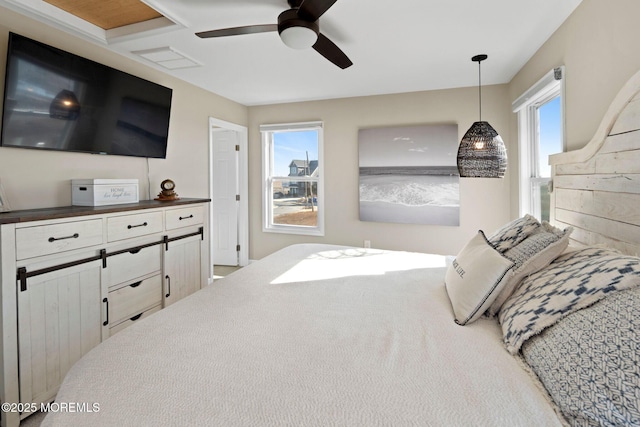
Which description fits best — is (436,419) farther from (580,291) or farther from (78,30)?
(78,30)

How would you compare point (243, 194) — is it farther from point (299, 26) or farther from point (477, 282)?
point (477, 282)

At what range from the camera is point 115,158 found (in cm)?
278

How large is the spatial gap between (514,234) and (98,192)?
2.80 meters

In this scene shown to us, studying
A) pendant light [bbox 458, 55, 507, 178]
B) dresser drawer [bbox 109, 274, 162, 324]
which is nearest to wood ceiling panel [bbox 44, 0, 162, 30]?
dresser drawer [bbox 109, 274, 162, 324]

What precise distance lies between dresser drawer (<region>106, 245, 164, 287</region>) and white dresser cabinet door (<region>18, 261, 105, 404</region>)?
10 cm

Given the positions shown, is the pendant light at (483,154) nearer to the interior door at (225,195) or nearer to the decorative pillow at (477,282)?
the decorative pillow at (477,282)

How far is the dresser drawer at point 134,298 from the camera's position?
2250 millimetres

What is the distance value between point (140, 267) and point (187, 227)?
1.98 ft

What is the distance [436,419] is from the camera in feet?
2.58

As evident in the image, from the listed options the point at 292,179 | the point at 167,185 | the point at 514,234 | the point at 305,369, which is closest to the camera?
the point at 305,369

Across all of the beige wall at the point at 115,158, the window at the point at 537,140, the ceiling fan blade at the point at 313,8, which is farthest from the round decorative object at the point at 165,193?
the window at the point at 537,140

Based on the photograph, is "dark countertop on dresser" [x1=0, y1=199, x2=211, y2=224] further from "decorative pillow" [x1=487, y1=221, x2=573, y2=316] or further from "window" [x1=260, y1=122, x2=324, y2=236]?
"decorative pillow" [x1=487, y1=221, x2=573, y2=316]

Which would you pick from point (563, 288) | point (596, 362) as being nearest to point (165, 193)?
point (563, 288)

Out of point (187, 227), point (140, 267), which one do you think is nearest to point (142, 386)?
point (140, 267)
